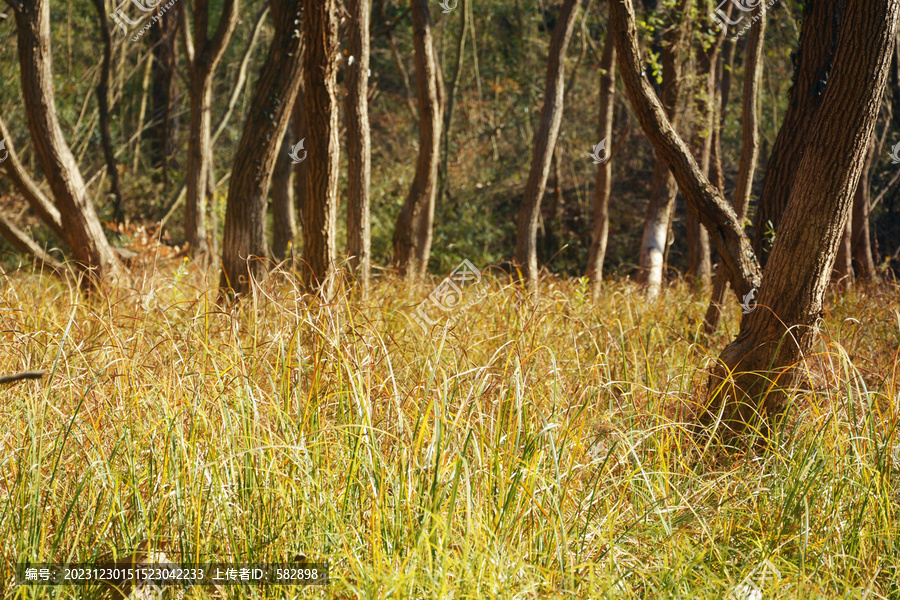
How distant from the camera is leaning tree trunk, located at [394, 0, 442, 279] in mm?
7301

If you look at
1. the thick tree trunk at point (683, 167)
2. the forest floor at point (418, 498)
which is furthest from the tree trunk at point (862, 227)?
the forest floor at point (418, 498)

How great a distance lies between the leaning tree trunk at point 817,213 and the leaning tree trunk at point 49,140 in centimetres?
435

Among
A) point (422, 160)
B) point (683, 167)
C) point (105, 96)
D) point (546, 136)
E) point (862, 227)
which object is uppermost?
point (105, 96)

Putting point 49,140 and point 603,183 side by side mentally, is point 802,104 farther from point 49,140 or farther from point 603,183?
point 49,140

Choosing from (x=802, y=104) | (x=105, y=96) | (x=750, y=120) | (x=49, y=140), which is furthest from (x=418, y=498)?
(x=105, y=96)

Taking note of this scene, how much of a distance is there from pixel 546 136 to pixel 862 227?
343cm

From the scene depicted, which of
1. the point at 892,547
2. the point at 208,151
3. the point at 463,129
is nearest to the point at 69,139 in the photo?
the point at 208,151

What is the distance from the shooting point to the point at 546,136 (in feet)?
25.4

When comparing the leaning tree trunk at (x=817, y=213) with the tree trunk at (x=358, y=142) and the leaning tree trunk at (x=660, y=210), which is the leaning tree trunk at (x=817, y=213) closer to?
the tree trunk at (x=358, y=142)

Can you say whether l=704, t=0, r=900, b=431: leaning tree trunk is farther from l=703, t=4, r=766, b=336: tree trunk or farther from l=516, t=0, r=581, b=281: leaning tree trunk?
l=516, t=0, r=581, b=281: leaning tree trunk

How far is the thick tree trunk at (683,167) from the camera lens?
3441 millimetres

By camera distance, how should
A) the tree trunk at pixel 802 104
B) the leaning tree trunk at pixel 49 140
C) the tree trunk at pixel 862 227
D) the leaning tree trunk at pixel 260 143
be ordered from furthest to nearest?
the tree trunk at pixel 862 227 → the leaning tree trunk at pixel 49 140 → the leaning tree trunk at pixel 260 143 → the tree trunk at pixel 802 104

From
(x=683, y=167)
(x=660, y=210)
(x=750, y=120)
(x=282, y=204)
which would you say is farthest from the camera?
(x=282, y=204)

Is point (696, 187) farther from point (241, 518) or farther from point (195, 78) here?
point (195, 78)
